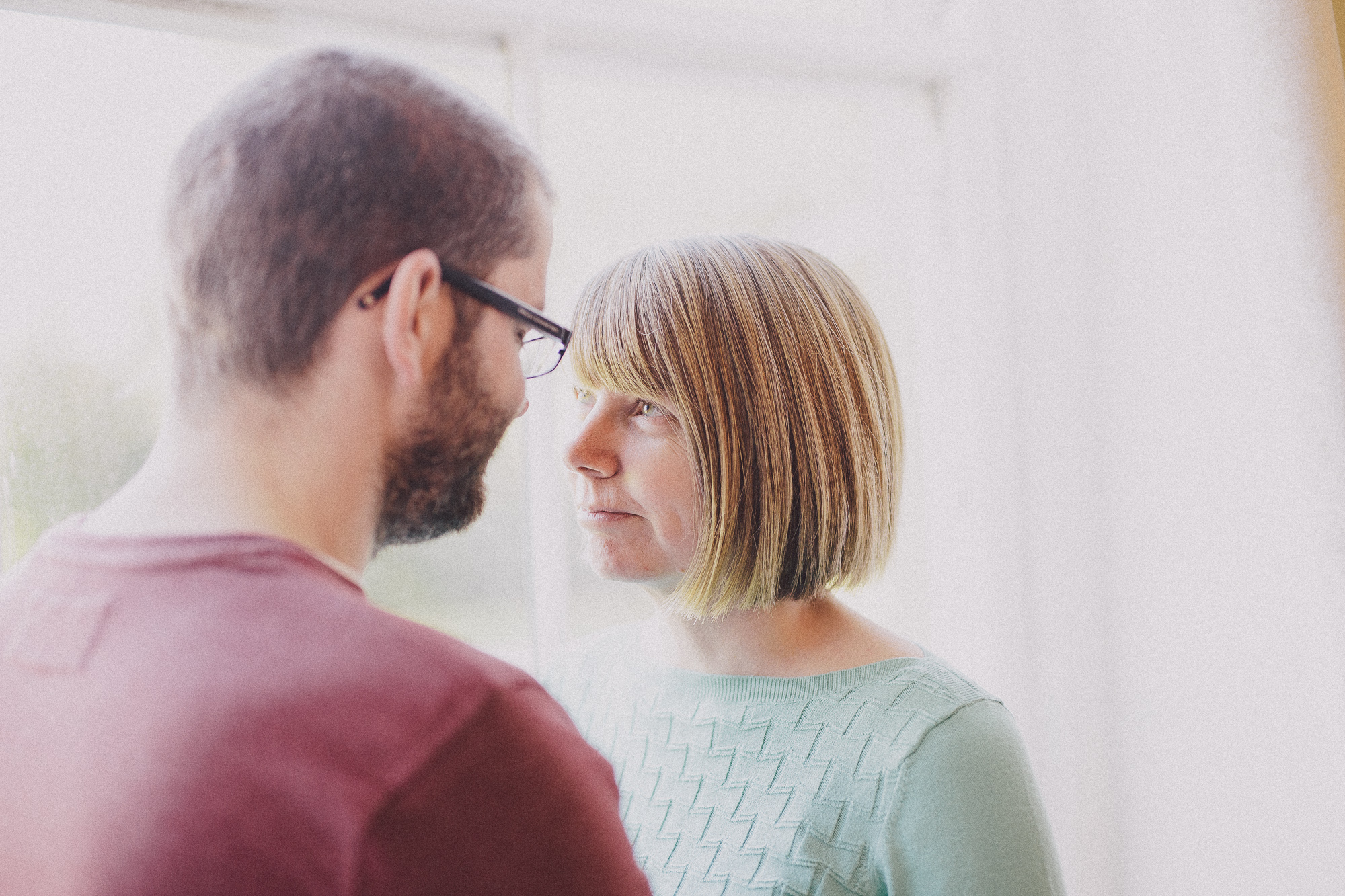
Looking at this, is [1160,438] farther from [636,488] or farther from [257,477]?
[257,477]

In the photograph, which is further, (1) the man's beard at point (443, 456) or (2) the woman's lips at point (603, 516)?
(2) the woman's lips at point (603, 516)

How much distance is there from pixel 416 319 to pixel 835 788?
648 mm

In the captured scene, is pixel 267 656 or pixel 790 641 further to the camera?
pixel 790 641

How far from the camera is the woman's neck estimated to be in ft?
3.55

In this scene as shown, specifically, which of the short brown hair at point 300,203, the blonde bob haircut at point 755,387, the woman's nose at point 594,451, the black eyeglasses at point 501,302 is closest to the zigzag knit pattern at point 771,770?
the blonde bob haircut at point 755,387

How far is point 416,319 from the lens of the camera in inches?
24.2

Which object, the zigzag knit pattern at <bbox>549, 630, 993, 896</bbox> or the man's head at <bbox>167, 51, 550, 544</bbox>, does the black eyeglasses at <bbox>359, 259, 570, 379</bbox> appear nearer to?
the man's head at <bbox>167, 51, 550, 544</bbox>

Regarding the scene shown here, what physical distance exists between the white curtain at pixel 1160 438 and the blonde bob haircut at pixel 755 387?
2.13ft

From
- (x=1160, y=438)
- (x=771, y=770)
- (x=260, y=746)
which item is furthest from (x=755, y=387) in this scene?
(x=1160, y=438)

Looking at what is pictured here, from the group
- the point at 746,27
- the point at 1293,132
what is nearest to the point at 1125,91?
the point at 1293,132

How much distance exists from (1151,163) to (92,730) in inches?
61.4

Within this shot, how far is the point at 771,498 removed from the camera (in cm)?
105

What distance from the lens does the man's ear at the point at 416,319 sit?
23.7 inches

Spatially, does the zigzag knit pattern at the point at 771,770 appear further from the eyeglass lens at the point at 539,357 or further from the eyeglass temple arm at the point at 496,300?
the eyeglass temple arm at the point at 496,300
